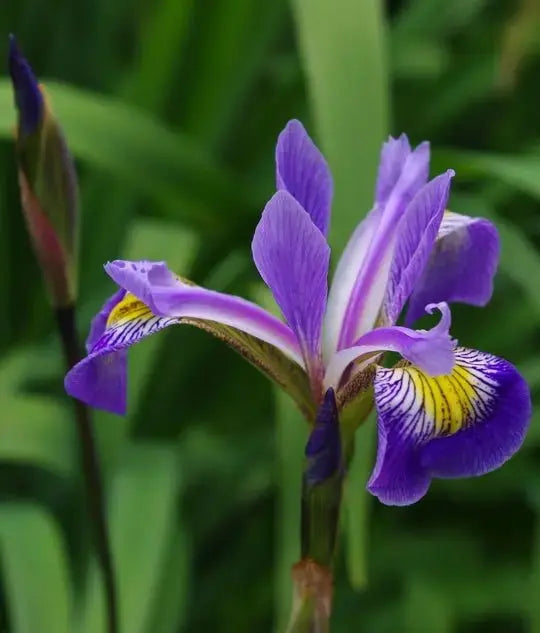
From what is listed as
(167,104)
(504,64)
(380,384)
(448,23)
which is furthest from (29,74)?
(448,23)

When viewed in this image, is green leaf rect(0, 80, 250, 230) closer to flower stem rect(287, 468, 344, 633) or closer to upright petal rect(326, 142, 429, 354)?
upright petal rect(326, 142, 429, 354)

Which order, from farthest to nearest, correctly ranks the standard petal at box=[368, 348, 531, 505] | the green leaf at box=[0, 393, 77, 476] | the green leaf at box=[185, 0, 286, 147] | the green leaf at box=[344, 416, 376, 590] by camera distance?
the green leaf at box=[185, 0, 286, 147], the green leaf at box=[0, 393, 77, 476], the green leaf at box=[344, 416, 376, 590], the standard petal at box=[368, 348, 531, 505]

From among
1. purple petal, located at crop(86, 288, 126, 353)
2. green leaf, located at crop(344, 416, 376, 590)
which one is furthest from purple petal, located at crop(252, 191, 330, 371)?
green leaf, located at crop(344, 416, 376, 590)

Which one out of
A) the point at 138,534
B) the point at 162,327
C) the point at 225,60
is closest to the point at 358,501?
the point at 138,534

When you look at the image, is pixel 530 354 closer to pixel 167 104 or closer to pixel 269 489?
pixel 269 489

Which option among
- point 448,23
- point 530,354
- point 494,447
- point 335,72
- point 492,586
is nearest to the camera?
point 494,447

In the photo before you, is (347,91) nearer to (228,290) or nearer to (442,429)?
(228,290)

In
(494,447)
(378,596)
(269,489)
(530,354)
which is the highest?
(494,447)

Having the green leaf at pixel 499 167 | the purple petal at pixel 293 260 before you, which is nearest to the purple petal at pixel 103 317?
the purple petal at pixel 293 260
